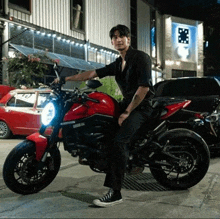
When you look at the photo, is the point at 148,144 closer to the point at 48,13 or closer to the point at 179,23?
the point at 48,13

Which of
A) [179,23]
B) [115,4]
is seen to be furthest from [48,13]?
[179,23]

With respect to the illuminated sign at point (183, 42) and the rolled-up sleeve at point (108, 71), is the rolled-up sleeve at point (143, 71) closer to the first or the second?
the rolled-up sleeve at point (108, 71)

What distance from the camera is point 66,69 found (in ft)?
62.6

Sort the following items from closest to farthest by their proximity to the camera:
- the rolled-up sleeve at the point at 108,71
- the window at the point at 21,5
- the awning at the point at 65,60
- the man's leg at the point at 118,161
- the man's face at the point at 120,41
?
the man's leg at the point at 118,161 < the man's face at the point at 120,41 < the rolled-up sleeve at the point at 108,71 < the awning at the point at 65,60 < the window at the point at 21,5

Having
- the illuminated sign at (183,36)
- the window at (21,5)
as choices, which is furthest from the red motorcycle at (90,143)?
the illuminated sign at (183,36)

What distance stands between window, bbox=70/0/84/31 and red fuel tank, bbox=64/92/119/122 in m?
17.0

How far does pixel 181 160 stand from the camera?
461 cm

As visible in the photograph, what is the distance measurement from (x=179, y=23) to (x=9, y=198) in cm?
3758

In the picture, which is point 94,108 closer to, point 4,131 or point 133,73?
point 133,73

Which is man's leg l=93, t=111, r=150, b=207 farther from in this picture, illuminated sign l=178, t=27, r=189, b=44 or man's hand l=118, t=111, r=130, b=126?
illuminated sign l=178, t=27, r=189, b=44

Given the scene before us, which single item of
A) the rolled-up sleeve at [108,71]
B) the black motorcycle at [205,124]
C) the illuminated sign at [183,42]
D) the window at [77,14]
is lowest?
the black motorcycle at [205,124]

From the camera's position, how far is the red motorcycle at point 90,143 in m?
4.05

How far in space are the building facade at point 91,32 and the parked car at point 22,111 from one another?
12.9 ft

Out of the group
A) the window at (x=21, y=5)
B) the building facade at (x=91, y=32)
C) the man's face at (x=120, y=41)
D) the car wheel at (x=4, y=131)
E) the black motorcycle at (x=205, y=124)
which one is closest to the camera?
the man's face at (x=120, y=41)
